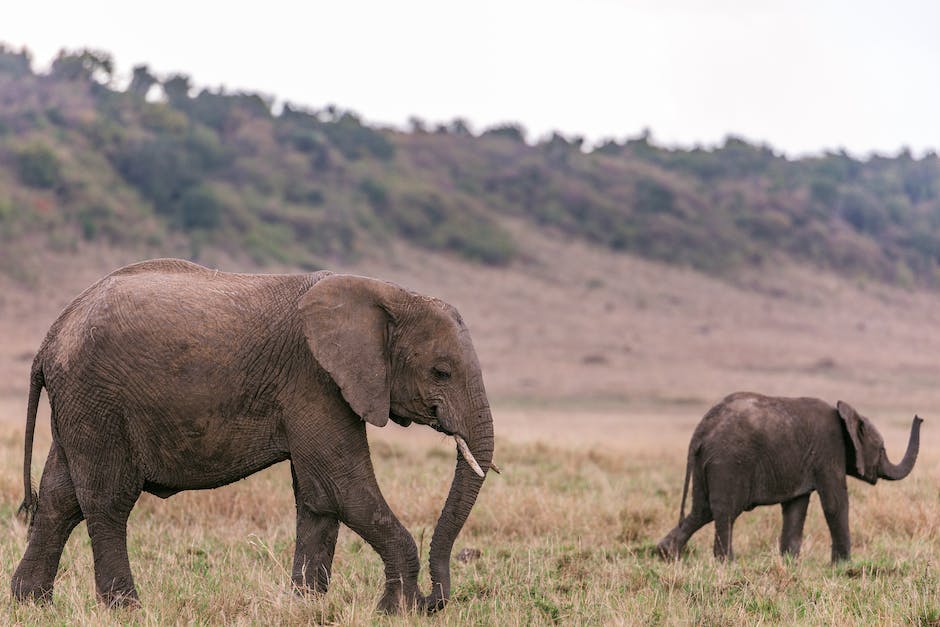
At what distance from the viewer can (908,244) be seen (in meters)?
54.3

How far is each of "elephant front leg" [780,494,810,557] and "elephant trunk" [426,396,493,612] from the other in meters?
3.57

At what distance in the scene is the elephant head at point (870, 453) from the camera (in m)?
8.88

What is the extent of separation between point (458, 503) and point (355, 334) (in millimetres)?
1032

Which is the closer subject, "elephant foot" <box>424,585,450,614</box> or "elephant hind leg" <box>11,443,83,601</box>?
"elephant foot" <box>424,585,450,614</box>

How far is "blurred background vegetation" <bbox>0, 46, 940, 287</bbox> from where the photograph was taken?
129 feet

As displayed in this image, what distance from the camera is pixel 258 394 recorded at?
6.07 metres

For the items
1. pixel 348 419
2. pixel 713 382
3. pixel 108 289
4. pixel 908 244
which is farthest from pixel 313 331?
pixel 908 244

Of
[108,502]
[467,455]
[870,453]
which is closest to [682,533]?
[870,453]

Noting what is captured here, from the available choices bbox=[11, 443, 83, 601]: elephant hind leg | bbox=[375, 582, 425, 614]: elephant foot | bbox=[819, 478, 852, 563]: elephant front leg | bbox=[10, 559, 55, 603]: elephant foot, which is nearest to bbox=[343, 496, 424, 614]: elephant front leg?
bbox=[375, 582, 425, 614]: elephant foot

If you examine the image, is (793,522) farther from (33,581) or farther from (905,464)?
(33,581)

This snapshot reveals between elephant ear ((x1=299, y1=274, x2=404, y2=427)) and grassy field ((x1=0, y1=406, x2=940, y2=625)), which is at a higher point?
elephant ear ((x1=299, y1=274, x2=404, y2=427))

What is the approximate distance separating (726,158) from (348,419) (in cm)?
5852

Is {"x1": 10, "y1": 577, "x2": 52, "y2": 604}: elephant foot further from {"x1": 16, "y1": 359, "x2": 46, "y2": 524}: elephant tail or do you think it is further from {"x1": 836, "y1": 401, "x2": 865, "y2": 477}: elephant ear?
{"x1": 836, "y1": 401, "x2": 865, "y2": 477}: elephant ear

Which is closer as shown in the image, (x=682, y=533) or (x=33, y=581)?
(x=33, y=581)
